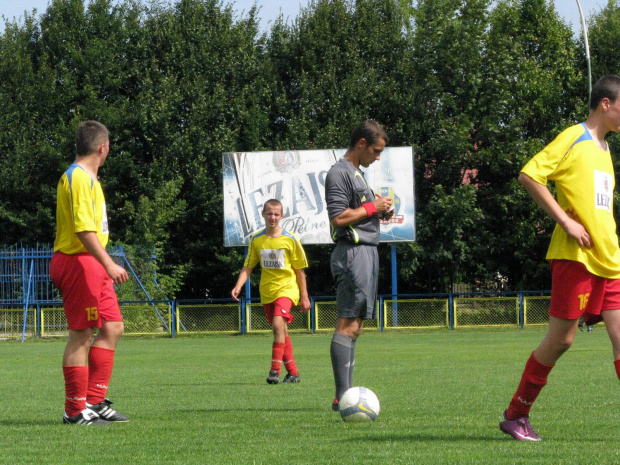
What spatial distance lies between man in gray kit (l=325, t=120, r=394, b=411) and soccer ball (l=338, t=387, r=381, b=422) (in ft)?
1.35

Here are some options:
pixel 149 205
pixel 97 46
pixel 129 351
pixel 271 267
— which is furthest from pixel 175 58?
pixel 271 267

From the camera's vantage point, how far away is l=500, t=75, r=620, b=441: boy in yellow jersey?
481cm

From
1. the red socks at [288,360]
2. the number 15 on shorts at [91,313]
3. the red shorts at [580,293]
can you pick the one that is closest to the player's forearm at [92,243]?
the number 15 on shorts at [91,313]

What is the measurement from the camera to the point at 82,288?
19.7ft

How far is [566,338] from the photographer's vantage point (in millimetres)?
4891

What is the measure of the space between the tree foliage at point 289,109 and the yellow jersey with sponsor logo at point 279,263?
69.6 ft

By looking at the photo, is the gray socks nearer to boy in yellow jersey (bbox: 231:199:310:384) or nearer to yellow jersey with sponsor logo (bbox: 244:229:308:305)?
boy in yellow jersey (bbox: 231:199:310:384)

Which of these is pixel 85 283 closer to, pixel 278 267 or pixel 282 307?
pixel 282 307

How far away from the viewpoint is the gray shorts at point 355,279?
630cm

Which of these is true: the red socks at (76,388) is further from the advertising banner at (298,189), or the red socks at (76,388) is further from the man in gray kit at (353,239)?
the advertising banner at (298,189)

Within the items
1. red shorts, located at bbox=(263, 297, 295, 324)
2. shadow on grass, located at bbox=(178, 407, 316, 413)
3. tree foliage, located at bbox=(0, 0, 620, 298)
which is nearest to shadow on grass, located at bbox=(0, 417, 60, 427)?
shadow on grass, located at bbox=(178, 407, 316, 413)

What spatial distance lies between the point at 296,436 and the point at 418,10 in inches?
1287

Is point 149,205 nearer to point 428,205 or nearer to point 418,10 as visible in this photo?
point 428,205

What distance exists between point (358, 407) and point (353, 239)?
45.3 inches
